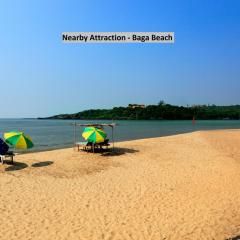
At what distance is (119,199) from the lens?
29.8 feet

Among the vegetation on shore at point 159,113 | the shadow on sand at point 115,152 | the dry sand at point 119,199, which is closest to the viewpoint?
the dry sand at point 119,199

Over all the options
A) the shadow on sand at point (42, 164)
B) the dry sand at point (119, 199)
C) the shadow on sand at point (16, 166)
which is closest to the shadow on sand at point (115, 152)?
the dry sand at point (119, 199)

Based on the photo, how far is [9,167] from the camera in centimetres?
1358

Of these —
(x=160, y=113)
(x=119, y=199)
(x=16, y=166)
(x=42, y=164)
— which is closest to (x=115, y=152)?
(x=42, y=164)

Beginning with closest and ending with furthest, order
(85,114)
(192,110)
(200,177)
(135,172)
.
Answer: (200,177) < (135,172) < (192,110) < (85,114)

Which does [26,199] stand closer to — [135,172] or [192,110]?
[135,172]

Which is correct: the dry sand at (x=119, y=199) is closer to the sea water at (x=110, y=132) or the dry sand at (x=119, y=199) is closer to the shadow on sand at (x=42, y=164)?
the shadow on sand at (x=42, y=164)

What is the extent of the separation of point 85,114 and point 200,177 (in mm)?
179029

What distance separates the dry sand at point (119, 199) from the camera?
6.75 metres

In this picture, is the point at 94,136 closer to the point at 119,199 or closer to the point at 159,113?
the point at 119,199

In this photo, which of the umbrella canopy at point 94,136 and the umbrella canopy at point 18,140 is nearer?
the umbrella canopy at point 18,140

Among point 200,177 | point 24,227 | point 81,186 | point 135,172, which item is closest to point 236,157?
point 200,177

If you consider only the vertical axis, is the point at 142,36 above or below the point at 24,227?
above

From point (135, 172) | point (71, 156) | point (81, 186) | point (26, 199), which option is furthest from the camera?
point (71, 156)
